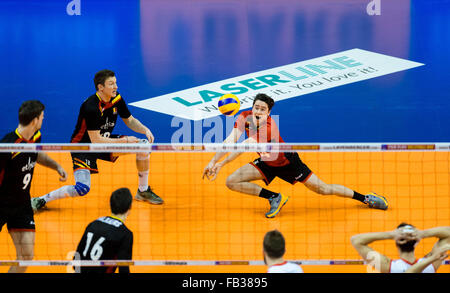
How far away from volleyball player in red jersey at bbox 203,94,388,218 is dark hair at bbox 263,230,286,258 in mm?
3099

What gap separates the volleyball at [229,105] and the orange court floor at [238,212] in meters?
1.53

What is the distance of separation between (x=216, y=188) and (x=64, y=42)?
866cm

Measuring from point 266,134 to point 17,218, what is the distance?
338 cm

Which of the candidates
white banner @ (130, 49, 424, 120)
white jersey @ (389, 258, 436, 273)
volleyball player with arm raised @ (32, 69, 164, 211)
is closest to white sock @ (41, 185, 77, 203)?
volleyball player with arm raised @ (32, 69, 164, 211)

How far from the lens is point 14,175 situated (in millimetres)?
6957

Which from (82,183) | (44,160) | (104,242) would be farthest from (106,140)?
(104,242)

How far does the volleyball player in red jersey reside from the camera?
28.9 ft

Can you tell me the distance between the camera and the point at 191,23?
60.9 ft

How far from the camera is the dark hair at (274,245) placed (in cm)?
562

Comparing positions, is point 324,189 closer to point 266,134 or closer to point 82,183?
point 266,134

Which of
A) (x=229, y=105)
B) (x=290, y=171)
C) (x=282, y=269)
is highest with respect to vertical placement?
(x=229, y=105)

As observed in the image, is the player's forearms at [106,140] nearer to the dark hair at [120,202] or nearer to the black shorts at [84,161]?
the black shorts at [84,161]
